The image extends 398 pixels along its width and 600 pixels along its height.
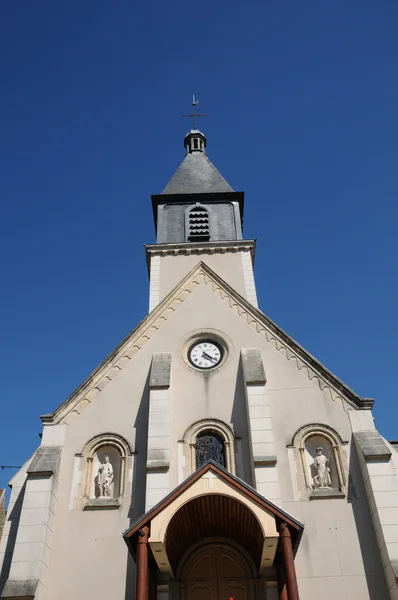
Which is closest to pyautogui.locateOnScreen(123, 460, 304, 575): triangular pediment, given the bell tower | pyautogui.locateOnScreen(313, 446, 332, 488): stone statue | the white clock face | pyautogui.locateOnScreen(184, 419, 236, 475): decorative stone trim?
pyautogui.locateOnScreen(184, 419, 236, 475): decorative stone trim

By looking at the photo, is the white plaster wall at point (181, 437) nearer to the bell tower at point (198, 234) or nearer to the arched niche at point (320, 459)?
the arched niche at point (320, 459)

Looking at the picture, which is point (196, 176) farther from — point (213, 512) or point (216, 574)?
point (216, 574)

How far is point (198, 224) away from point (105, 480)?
13735mm

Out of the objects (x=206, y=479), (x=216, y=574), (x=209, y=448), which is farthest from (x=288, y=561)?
(x=209, y=448)

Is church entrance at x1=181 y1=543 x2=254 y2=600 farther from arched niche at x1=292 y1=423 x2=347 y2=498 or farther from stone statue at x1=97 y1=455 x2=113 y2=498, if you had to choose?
stone statue at x1=97 y1=455 x2=113 y2=498

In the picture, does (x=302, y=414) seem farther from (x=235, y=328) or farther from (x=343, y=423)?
(x=235, y=328)

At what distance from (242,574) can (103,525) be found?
4212mm

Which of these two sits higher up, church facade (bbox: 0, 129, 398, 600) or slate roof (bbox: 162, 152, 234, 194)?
slate roof (bbox: 162, 152, 234, 194)

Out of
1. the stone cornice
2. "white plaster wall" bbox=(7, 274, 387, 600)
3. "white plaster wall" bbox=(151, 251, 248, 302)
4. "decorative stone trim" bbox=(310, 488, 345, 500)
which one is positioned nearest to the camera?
"white plaster wall" bbox=(7, 274, 387, 600)

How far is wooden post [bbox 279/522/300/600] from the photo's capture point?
11.6 metres

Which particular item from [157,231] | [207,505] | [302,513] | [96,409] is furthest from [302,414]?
[157,231]

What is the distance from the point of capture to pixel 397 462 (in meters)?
15.9

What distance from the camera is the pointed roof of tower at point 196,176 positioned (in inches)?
1086

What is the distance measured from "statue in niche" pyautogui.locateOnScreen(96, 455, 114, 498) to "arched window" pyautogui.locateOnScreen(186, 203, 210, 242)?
12.2 metres
